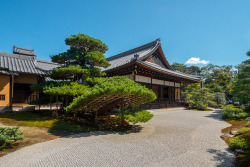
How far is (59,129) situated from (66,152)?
9.33 ft

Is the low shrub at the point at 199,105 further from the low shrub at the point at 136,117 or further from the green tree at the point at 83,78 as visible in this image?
the low shrub at the point at 136,117

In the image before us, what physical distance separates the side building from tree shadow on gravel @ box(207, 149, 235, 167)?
13023 millimetres

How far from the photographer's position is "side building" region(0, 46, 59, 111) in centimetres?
1053

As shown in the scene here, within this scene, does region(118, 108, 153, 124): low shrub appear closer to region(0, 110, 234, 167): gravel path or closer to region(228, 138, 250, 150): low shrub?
region(0, 110, 234, 167): gravel path

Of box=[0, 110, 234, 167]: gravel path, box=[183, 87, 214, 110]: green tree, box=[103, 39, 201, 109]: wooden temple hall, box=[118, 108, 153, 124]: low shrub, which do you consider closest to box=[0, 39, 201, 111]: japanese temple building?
box=[103, 39, 201, 109]: wooden temple hall

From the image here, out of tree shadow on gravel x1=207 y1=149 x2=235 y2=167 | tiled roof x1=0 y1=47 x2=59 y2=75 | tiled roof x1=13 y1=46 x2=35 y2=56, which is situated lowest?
tree shadow on gravel x1=207 y1=149 x2=235 y2=167

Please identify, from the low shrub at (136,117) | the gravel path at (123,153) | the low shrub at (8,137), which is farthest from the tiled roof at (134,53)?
the low shrub at (8,137)

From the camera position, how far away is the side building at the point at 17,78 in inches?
415

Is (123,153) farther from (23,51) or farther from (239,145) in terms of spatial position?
(23,51)

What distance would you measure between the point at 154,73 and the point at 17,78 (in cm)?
1264

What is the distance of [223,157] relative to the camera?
12.3ft

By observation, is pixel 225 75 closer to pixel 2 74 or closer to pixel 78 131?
pixel 78 131

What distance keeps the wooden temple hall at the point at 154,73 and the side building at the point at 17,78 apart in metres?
6.76

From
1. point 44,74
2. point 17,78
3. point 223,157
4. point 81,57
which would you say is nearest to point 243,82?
point 223,157
